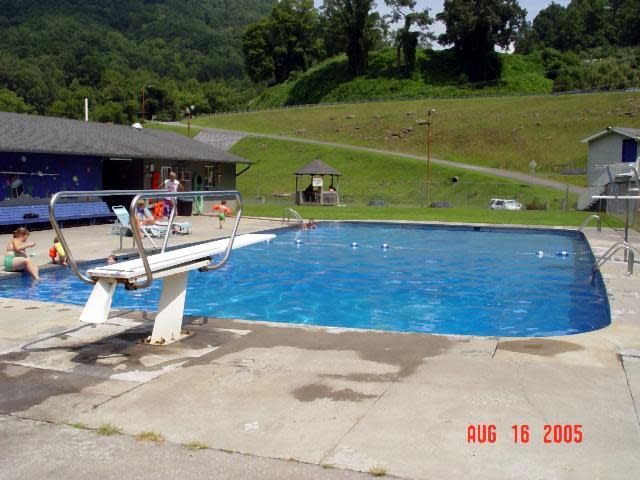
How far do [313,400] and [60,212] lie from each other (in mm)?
19013

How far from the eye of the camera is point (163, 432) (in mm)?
4531

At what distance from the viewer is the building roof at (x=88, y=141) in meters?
22.8

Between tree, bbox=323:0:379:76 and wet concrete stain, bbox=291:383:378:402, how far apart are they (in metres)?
96.8

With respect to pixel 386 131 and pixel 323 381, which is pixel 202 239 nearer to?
pixel 323 381

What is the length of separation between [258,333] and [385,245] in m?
13.7

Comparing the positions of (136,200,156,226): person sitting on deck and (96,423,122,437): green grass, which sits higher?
(136,200,156,226): person sitting on deck

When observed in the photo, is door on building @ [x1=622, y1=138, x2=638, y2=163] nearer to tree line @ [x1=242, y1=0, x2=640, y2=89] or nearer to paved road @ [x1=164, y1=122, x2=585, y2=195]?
paved road @ [x1=164, y1=122, x2=585, y2=195]

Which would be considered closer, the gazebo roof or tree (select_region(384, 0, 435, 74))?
the gazebo roof

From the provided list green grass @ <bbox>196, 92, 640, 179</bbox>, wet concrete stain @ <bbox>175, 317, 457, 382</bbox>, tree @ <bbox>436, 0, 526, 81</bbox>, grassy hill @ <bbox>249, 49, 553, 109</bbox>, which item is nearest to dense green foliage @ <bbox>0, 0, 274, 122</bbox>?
grassy hill @ <bbox>249, 49, 553, 109</bbox>

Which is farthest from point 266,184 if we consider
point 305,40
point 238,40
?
point 238,40

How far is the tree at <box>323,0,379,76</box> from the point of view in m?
97.6

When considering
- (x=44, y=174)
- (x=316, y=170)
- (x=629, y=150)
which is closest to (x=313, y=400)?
(x=44, y=174)

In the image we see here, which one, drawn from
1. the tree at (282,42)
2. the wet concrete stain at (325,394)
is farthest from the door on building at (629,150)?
the tree at (282,42)

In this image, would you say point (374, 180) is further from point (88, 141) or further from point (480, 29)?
point (480, 29)
